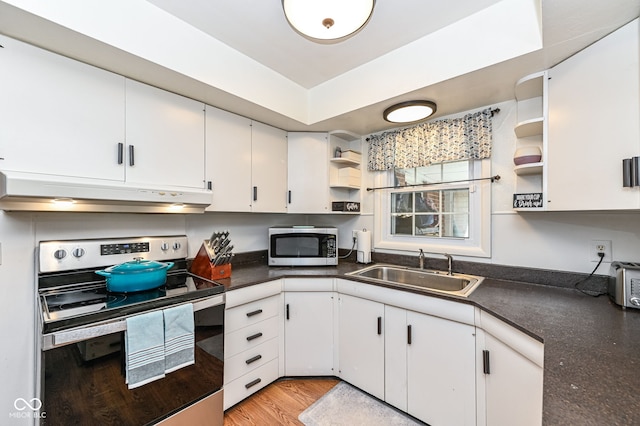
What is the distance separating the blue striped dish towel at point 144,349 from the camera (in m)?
1.21

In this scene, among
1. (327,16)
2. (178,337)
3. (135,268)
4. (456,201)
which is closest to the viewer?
(327,16)

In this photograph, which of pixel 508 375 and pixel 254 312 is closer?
pixel 508 375

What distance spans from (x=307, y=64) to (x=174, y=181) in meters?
1.28

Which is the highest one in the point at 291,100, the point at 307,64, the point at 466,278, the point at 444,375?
the point at 307,64

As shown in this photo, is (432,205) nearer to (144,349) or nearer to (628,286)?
(628,286)

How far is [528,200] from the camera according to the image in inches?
62.7

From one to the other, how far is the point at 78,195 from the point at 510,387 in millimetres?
2206

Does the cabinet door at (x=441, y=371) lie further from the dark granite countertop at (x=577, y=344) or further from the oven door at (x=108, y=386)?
the oven door at (x=108, y=386)

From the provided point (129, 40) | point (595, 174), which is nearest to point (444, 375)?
point (595, 174)

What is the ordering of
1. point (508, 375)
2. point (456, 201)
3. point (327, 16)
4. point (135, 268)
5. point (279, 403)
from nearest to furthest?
point (327, 16), point (508, 375), point (135, 268), point (279, 403), point (456, 201)

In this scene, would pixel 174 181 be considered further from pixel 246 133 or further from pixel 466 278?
pixel 466 278

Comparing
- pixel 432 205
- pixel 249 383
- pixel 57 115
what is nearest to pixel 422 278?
pixel 432 205

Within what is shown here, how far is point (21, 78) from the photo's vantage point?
1262 mm

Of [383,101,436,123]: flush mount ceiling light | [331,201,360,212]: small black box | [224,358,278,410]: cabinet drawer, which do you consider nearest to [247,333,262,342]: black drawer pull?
[224,358,278,410]: cabinet drawer
